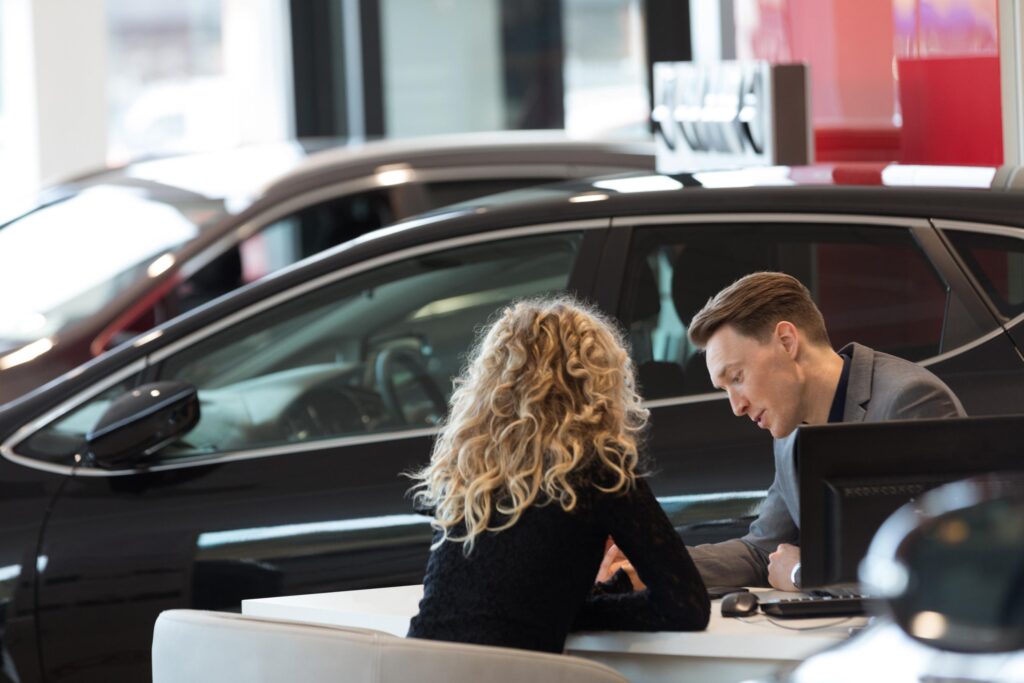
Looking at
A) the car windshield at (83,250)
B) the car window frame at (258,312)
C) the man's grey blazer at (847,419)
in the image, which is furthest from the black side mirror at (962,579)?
the car windshield at (83,250)

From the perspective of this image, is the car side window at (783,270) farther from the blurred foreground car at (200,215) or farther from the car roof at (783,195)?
the blurred foreground car at (200,215)

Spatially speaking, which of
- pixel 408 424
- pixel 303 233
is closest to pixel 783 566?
pixel 408 424

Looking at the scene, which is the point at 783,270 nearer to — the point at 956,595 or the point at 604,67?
the point at 956,595

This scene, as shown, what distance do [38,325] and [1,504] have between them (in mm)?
1692

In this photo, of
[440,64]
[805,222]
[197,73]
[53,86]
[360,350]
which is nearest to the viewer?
[805,222]

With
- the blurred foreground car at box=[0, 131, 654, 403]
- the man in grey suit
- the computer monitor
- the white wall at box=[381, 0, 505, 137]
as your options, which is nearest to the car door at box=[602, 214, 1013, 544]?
the man in grey suit

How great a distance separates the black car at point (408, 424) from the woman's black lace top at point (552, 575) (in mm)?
461

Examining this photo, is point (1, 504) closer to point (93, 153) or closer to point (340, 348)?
point (340, 348)

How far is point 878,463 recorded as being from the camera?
107 inches

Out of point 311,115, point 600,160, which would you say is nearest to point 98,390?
point 600,160

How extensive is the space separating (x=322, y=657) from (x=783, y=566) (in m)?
0.95

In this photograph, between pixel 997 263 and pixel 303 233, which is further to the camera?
pixel 303 233

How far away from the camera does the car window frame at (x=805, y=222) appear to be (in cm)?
331

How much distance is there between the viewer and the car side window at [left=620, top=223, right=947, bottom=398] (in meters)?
3.40
